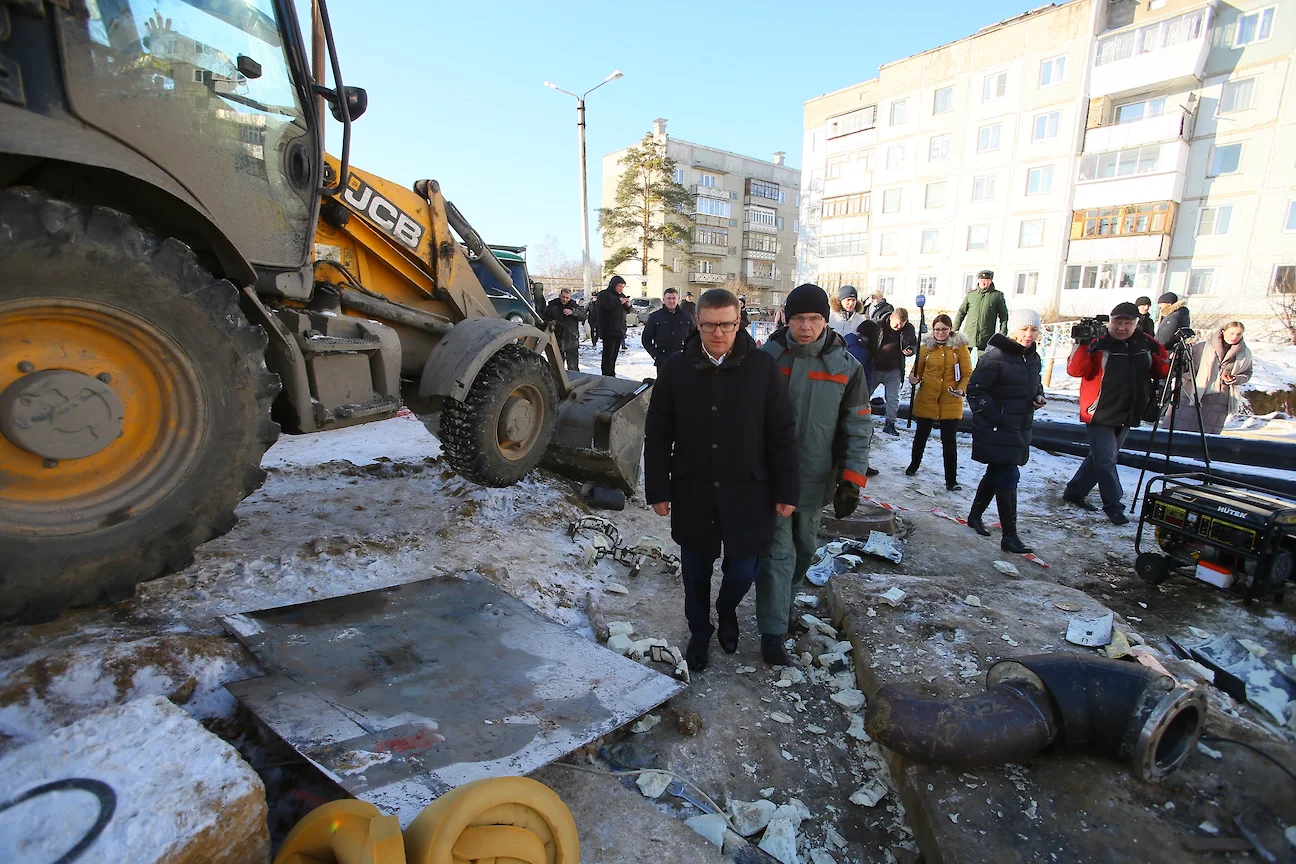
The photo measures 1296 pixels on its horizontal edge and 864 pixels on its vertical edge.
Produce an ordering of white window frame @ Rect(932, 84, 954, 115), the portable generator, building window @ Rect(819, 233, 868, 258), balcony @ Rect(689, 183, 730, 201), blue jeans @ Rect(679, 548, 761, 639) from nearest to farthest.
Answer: blue jeans @ Rect(679, 548, 761, 639) → the portable generator → white window frame @ Rect(932, 84, 954, 115) → building window @ Rect(819, 233, 868, 258) → balcony @ Rect(689, 183, 730, 201)

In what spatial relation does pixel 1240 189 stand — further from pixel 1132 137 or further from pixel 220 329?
pixel 220 329

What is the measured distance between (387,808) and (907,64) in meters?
40.2

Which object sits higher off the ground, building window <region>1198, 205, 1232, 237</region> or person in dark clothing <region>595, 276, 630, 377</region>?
building window <region>1198, 205, 1232, 237</region>

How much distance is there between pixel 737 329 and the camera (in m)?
2.98

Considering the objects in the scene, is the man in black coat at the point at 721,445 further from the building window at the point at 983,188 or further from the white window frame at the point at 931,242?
the white window frame at the point at 931,242

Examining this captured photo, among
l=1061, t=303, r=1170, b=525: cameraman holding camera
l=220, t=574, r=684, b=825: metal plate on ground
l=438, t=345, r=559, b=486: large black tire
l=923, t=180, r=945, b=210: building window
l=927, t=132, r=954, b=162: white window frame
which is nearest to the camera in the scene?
l=220, t=574, r=684, b=825: metal plate on ground

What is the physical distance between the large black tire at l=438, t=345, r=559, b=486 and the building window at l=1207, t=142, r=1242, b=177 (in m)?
31.4

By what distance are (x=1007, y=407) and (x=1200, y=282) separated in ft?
93.8

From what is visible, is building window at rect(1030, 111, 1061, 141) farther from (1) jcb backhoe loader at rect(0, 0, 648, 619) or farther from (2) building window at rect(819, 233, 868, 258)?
(1) jcb backhoe loader at rect(0, 0, 648, 619)

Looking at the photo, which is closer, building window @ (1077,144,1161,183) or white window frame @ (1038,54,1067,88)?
building window @ (1077,144,1161,183)

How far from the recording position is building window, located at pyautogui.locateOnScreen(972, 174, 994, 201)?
99.9 ft

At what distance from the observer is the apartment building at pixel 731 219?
2032 inches

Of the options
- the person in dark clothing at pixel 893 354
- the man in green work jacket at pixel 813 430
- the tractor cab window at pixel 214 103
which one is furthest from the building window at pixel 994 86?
the tractor cab window at pixel 214 103

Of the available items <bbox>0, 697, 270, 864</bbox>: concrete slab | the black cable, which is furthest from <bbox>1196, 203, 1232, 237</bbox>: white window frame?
<bbox>0, 697, 270, 864</bbox>: concrete slab
